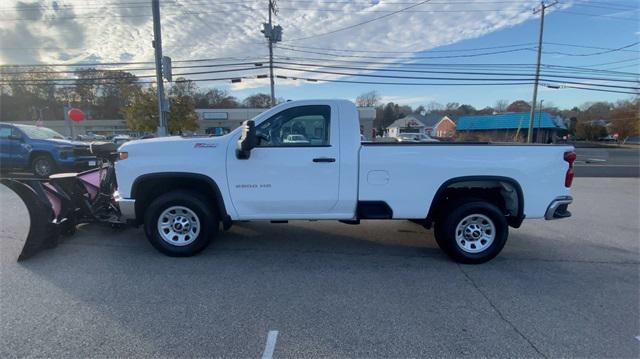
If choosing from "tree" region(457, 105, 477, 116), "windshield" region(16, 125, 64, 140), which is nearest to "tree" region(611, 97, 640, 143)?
"tree" region(457, 105, 477, 116)

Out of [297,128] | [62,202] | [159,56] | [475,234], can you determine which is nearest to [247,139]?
[297,128]

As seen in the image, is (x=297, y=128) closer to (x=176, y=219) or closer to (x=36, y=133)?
(x=176, y=219)

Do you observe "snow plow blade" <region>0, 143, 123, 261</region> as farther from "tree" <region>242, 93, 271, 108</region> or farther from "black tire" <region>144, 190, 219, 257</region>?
"tree" <region>242, 93, 271, 108</region>

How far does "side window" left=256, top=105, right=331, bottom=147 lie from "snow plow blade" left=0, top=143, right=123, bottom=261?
9.10 feet

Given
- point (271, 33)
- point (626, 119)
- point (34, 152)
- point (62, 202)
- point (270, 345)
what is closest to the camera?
point (270, 345)

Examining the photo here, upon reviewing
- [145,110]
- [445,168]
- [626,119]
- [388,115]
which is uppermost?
[388,115]

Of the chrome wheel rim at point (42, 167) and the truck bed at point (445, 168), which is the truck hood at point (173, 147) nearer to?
the truck bed at point (445, 168)

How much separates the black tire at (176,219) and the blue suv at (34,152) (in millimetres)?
7310

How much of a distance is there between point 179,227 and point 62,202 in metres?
1.79

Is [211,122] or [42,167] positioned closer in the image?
[42,167]

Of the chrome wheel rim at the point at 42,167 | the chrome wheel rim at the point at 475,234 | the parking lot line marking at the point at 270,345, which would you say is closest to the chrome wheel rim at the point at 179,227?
the parking lot line marking at the point at 270,345

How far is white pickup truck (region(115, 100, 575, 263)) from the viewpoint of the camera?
12.7ft

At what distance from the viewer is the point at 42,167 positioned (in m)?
9.74

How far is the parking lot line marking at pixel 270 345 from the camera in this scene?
2.36m
